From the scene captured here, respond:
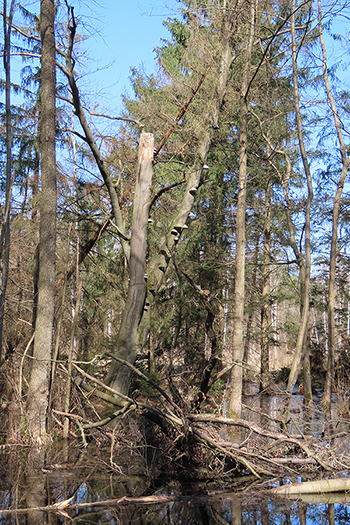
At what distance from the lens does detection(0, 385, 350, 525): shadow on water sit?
465 centimetres

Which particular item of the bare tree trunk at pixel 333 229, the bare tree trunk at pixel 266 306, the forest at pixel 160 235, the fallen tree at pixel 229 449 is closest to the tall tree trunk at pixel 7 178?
the forest at pixel 160 235

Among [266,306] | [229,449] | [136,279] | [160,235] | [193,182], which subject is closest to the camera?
[229,449]

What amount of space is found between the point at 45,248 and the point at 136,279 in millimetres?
2615

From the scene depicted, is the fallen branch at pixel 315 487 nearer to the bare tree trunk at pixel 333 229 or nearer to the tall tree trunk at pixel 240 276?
the tall tree trunk at pixel 240 276

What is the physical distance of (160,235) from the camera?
49.9 feet

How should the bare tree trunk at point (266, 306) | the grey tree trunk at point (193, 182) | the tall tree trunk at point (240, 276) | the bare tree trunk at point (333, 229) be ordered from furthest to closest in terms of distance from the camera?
the bare tree trunk at point (266, 306) < the bare tree trunk at point (333, 229) < the grey tree trunk at point (193, 182) < the tall tree trunk at point (240, 276)

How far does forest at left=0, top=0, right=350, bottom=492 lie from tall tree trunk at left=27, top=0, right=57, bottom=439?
25mm

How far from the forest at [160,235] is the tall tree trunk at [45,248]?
0.08ft

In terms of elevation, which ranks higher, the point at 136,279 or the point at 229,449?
the point at 136,279

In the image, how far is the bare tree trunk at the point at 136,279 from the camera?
9.43 metres

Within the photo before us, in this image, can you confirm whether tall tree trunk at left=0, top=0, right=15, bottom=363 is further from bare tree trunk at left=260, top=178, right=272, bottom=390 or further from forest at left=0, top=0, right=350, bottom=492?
bare tree trunk at left=260, top=178, right=272, bottom=390

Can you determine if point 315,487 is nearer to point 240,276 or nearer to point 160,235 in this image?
point 240,276

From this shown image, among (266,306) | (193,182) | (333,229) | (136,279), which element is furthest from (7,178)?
(266,306)

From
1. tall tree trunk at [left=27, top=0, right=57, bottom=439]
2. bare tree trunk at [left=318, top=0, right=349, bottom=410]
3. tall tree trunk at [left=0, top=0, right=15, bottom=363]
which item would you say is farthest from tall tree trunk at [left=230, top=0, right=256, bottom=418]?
tall tree trunk at [left=0, top=0, right=15, bottom=363]
